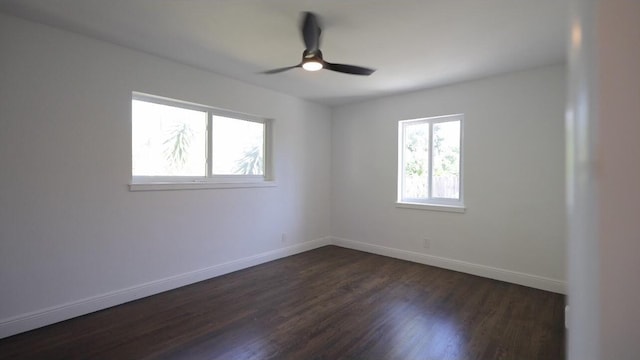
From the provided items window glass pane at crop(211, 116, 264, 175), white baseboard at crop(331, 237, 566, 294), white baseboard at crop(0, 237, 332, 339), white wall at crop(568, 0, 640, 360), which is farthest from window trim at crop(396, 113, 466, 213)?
white wall at crop(568, 0, 640, 360)

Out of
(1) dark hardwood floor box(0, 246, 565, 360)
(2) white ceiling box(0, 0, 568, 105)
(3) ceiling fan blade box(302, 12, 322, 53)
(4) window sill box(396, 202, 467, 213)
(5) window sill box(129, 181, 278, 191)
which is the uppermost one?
(2) white ceiling box(0, 0, 568, 105)

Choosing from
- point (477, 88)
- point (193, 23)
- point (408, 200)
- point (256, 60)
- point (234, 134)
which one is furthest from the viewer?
point (408, 200)

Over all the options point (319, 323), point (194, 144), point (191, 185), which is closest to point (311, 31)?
point (194, 144)

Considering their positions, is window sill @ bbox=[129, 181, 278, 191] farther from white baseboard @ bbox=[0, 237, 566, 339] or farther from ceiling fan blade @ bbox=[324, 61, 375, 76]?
ceiling fan blade @ bbox=[324, 61, 375, 76]

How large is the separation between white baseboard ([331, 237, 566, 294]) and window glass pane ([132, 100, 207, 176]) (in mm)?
2667

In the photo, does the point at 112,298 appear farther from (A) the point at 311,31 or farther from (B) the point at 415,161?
(B) the point at 415,161

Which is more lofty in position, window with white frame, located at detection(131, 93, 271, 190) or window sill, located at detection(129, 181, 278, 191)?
window with white frame, located at detection(131, 93, 271, 190)

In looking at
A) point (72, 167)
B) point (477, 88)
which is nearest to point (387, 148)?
point (477, 88)

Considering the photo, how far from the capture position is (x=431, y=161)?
395 centimetres

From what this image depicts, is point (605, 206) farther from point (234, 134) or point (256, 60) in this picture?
point (234, 134)

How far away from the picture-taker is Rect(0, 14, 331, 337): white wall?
2152 mm

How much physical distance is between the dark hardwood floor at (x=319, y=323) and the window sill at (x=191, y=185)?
3.46 feet

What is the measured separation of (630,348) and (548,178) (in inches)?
133

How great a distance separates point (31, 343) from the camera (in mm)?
2051
